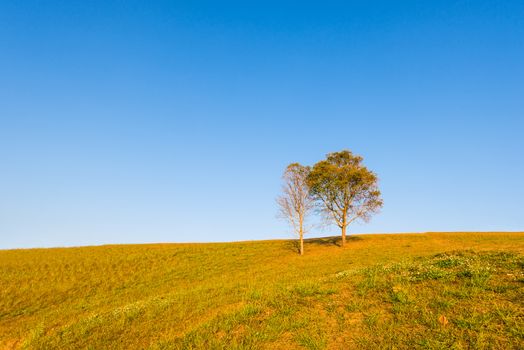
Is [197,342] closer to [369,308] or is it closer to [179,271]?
[369,308]

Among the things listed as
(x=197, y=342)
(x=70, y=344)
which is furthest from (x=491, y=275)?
(x=70, y=344)

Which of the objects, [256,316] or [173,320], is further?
[173,320]

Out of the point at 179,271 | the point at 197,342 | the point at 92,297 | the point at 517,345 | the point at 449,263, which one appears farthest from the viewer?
the point at 179,271

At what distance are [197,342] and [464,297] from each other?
8.06 m

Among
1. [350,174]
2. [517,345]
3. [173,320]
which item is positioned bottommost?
[173,320]

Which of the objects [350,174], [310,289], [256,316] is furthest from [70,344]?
[350,174]

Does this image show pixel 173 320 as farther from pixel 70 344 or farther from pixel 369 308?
pixel 369 308

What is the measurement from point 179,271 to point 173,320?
26.8 metres

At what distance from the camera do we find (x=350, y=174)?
153 ft

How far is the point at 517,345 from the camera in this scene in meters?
6.66

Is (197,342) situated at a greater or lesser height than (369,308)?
lesser

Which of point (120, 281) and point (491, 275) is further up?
point (491, 275)

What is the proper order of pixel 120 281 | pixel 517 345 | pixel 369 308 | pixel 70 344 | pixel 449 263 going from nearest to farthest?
pixel 517 345 < pixel 369 308 < pixel 70 344 < pixel 449 263 < pixel 120 281

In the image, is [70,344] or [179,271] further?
[179,271]
